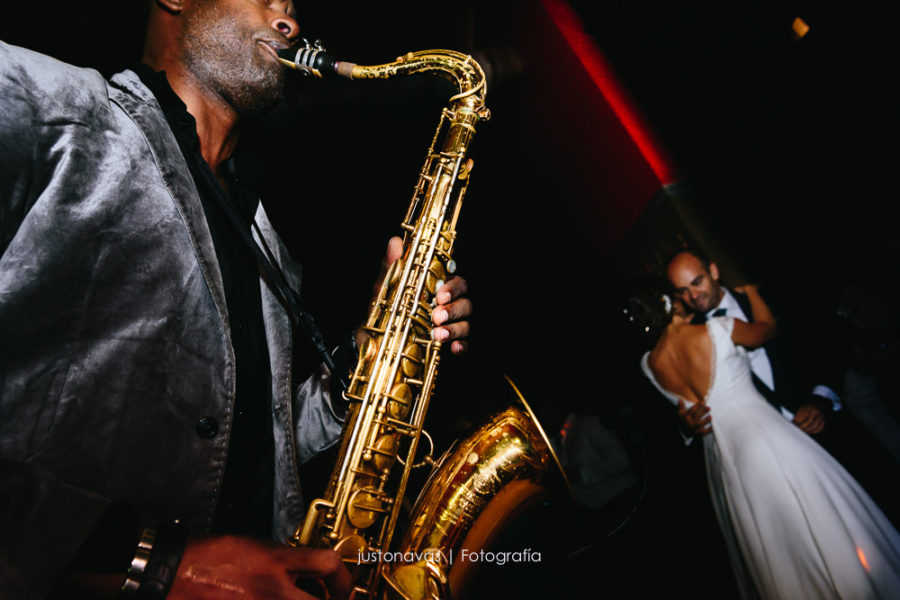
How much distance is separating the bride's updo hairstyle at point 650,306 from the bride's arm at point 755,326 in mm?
639

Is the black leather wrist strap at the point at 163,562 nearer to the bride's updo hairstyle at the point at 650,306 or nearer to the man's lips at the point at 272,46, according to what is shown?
the man's lips at the point at 272,46

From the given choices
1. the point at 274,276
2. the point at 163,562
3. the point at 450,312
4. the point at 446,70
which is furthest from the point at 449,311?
the point at 446,70

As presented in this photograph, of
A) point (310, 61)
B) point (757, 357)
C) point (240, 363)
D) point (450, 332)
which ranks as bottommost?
point (240, 363)

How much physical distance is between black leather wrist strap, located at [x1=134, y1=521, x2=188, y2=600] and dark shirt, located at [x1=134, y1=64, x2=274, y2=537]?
649mm

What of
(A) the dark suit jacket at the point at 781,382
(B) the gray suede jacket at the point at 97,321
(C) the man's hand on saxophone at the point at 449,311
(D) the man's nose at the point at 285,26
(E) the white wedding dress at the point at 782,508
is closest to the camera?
(B) the gray suede jacket at the point at 97,321

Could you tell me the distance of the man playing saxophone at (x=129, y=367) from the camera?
2.51 ft

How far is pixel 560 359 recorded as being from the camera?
5.09 m

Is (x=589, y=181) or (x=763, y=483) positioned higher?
(x=589, y=181)

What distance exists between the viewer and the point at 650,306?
4520mm

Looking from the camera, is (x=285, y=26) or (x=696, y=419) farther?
(x=696, y=419)

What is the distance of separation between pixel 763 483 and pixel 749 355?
1.19 m

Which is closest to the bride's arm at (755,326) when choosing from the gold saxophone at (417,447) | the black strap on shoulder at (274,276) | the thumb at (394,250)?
the gold saxophone at (417,447)

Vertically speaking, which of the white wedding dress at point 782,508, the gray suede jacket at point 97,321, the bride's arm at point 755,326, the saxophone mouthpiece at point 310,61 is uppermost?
the saxophone mouthpiece at point 310,61

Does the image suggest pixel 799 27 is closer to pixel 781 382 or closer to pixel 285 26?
pixel 781 382
